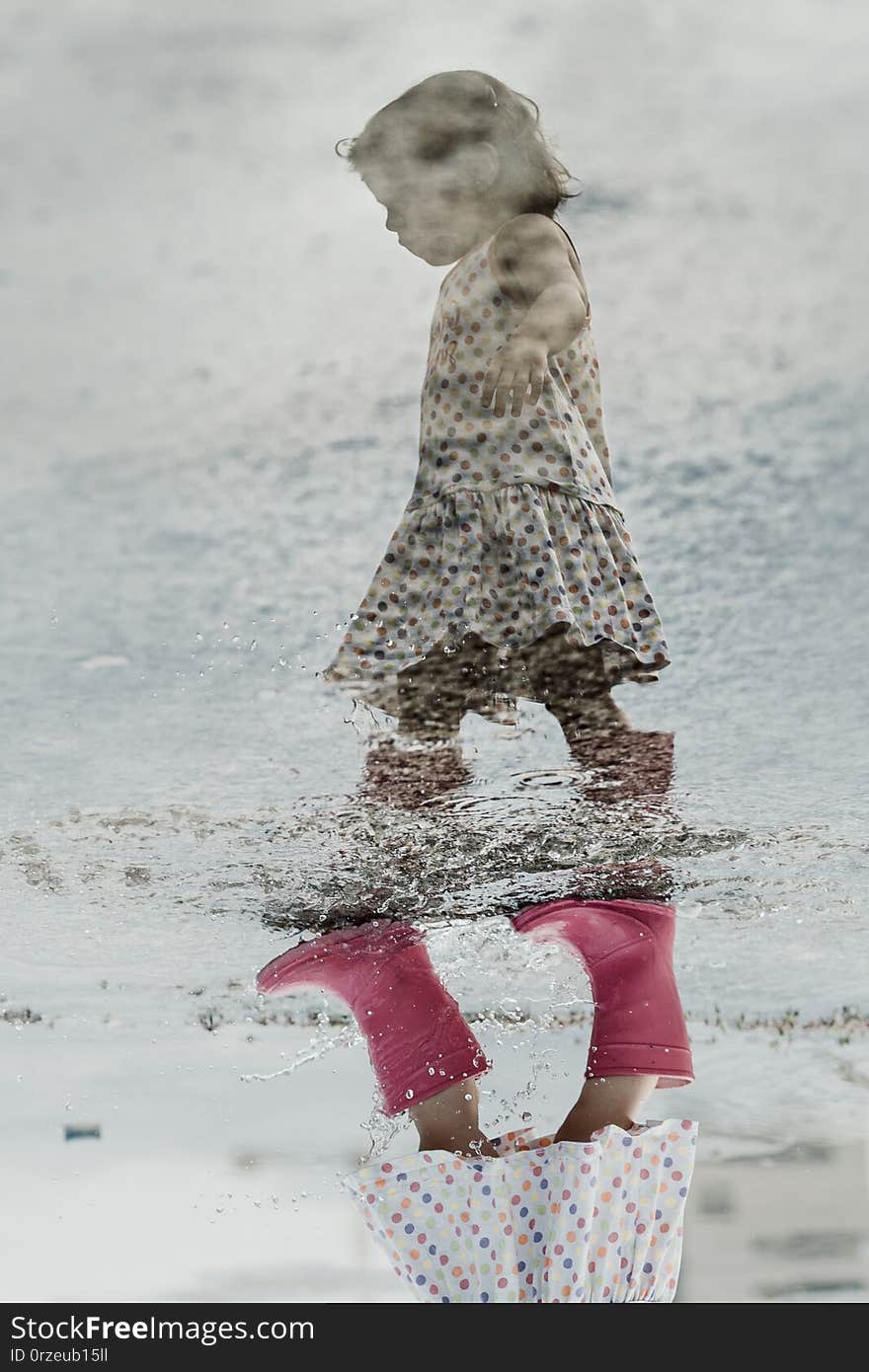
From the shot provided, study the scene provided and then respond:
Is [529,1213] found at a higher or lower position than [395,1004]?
lower

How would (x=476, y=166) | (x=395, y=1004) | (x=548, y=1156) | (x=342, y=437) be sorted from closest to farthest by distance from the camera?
(x=476, y=166)
(x=342, y=437)
(x=548, y=1156)
(x=395, y=1004)

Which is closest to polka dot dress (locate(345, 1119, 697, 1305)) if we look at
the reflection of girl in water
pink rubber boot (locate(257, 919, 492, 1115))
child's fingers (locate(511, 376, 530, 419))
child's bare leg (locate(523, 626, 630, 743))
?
the reflection of girl in water

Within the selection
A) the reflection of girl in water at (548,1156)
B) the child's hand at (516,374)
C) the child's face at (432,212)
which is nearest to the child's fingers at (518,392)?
the child's hand at (516,374)

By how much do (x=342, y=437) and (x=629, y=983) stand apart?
2.29 feet

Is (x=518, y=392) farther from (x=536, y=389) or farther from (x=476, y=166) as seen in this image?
(x=476, y=166)

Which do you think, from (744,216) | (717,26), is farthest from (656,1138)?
(717,26)

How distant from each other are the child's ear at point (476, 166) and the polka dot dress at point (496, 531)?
0.05m

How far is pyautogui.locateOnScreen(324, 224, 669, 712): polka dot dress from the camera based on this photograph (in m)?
1.09

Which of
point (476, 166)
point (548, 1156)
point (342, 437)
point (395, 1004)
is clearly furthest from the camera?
point (395, 1004)

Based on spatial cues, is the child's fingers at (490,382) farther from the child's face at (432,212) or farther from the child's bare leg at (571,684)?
the child's bare leg at (571,684)

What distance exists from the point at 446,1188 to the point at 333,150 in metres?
1.01

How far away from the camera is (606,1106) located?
4.66ft

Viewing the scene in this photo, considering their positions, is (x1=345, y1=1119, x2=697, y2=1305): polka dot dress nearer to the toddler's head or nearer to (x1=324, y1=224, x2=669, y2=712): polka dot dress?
(x1=324, y1=224, x2=669, y2=712): polka dot dress

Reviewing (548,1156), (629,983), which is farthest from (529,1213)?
(629,983)
